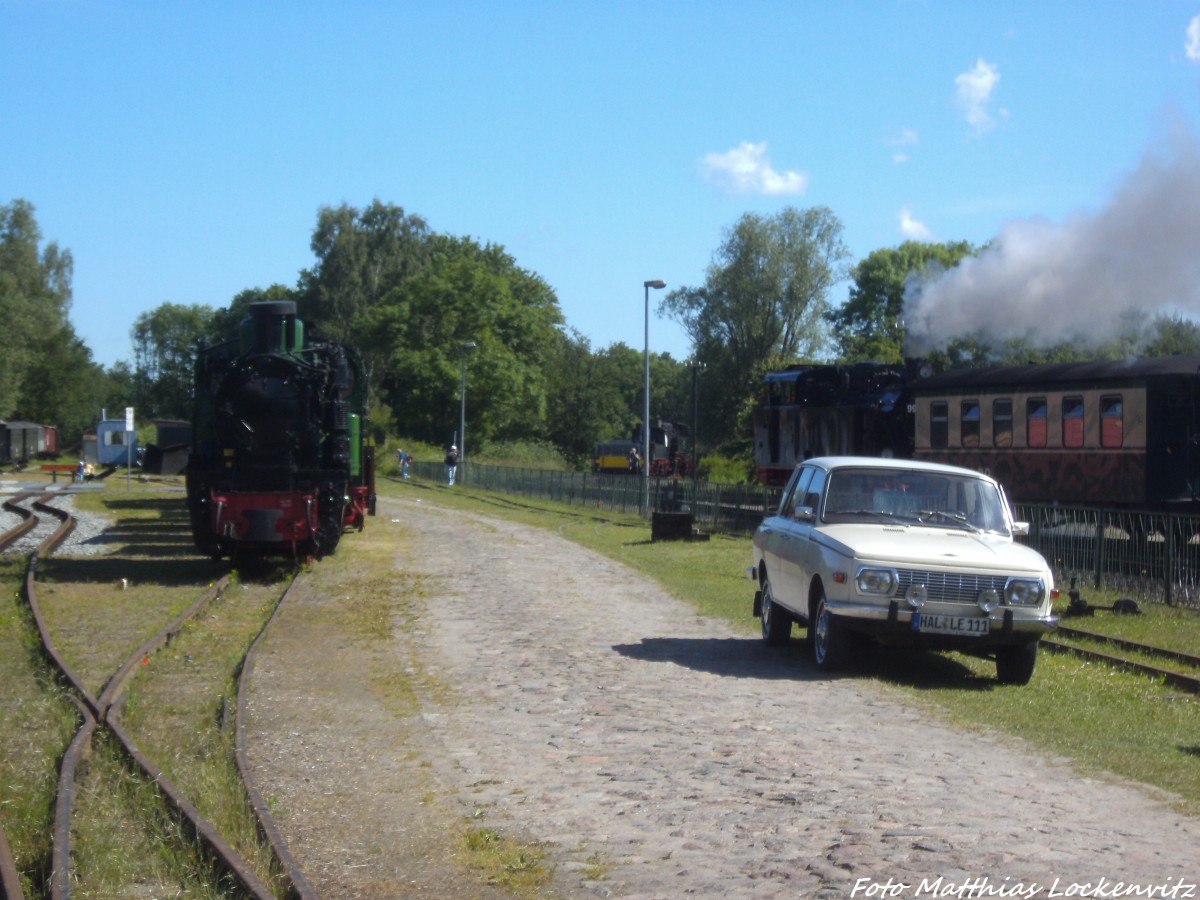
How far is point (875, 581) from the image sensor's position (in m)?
10.4

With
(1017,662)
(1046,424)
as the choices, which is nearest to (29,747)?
(1017,662)

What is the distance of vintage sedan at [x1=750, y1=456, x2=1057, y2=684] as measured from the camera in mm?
10383

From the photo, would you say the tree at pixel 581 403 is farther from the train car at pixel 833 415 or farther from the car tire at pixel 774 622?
the car tire at pixel 774 622

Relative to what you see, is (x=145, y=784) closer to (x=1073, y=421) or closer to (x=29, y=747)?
(x=29, y=747)

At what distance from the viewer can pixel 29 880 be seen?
239 inches

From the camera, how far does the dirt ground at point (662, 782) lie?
19.4ft

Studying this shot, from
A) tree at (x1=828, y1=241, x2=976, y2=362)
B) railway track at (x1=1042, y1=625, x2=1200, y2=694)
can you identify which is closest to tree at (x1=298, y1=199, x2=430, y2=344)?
tree at (x1=828, y1=241, x2=976, y2=362)

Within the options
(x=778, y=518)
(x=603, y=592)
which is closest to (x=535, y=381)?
(x=603, y=592)

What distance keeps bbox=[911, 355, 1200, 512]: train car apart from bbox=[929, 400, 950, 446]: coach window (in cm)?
2

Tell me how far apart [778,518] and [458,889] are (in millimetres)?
7822

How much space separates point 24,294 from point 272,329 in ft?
242

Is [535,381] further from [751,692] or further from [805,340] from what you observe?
[751,692]

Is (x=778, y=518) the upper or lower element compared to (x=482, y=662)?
upper

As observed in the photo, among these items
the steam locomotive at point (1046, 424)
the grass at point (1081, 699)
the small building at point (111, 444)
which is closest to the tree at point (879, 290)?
the small building at point (111, 444)
